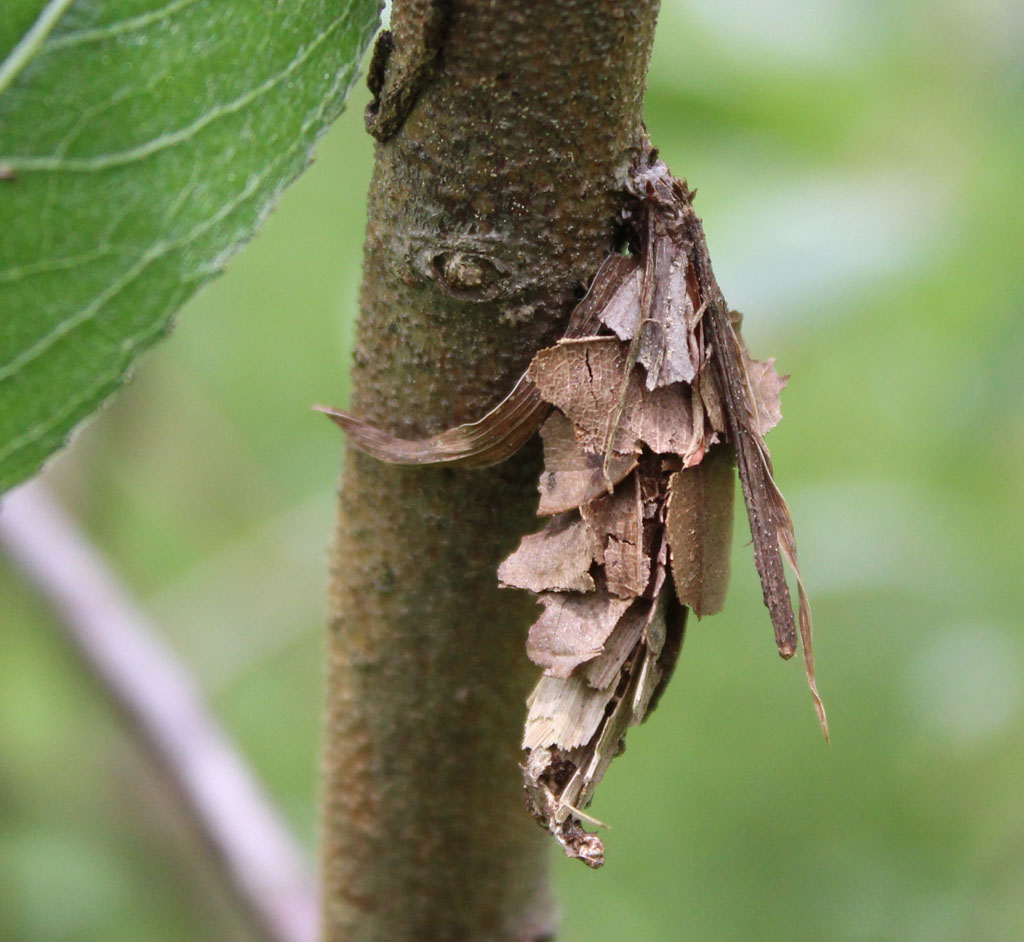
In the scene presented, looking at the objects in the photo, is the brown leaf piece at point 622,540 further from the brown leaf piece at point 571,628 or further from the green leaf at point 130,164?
the green leaf at point 130,164

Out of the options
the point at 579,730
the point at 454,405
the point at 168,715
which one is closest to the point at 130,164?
the point at 454,405

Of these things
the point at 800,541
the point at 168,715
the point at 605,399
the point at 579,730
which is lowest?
the point at 168,715

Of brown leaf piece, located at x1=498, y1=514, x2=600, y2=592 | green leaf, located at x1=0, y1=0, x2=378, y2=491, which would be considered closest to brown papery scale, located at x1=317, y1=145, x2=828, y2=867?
brown leaf piece, located at x1=498, y1=514, x2=600, y2=592

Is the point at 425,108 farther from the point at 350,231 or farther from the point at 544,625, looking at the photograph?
the point at 350,231

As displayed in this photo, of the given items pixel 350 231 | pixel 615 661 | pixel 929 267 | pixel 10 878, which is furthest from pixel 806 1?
pixel 350 231

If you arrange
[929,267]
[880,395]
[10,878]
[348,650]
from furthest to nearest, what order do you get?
[880,395] → [10,878] → [929,267] → [348,650]

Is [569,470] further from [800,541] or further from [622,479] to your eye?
[800,541]

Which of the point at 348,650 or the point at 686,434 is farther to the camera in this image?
the point at 348,650
